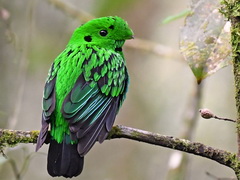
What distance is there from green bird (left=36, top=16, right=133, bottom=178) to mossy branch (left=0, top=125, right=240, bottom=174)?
13 cm

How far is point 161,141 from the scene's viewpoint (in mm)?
3092

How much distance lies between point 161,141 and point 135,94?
13.4ft

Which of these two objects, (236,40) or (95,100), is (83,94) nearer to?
(95,100)

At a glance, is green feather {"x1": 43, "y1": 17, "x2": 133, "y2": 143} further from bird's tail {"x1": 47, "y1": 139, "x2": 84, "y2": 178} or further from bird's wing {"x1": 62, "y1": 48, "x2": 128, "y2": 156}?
bird's tail {"x1": 47, "y1": 139, "x2": 84, "y2": 178}

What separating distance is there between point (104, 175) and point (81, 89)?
3.29m

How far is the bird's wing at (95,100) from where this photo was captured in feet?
11.7

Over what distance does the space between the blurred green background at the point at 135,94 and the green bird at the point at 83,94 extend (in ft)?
5.50

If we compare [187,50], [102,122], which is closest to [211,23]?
[187,50]

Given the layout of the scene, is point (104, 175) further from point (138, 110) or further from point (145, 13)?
point (145, 13)

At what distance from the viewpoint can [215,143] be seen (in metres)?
6.77

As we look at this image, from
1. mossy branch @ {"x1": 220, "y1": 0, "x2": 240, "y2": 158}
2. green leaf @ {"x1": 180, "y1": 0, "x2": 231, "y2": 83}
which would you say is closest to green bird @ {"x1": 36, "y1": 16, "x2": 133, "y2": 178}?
green leaf @ {"x1": 180, "y1": 0, "x2": 231, "y2": 83}

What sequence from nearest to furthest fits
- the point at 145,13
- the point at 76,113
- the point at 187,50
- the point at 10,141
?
the point at 187,50, the point at 10,141, the point at 76,113, the point at 145,13

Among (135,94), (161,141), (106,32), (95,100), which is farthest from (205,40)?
(135,94)

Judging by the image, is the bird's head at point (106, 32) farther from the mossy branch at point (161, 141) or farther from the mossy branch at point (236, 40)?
the mossy branch at point (236, 40)
